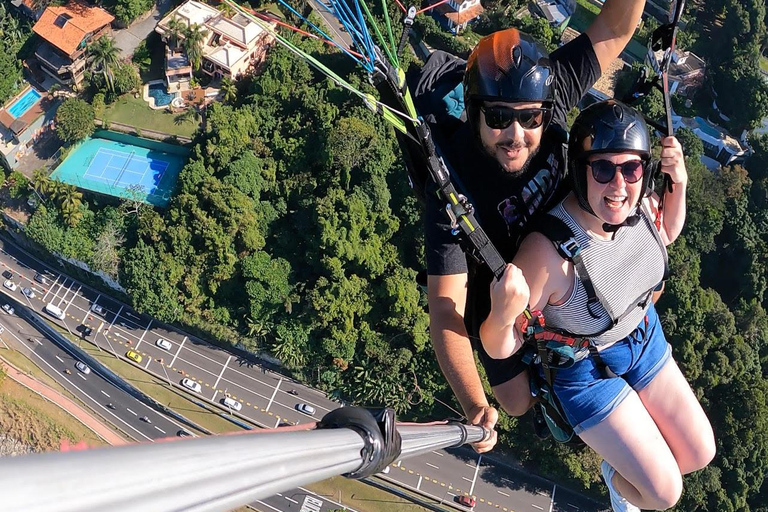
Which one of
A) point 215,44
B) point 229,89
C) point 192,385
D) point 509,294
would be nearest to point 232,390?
point 192,385

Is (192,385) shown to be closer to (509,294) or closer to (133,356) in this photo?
(133,356)

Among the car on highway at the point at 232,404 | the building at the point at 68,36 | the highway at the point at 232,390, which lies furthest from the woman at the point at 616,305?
the building at the point at 68,36

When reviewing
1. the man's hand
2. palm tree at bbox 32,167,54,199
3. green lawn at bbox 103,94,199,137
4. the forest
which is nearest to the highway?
the forest

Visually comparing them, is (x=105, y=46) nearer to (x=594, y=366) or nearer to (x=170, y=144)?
(x=170, y=144)

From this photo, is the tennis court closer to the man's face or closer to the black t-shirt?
the black t-shirt

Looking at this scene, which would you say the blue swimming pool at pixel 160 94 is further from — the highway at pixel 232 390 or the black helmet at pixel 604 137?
the black helmet at pixel 604 137
